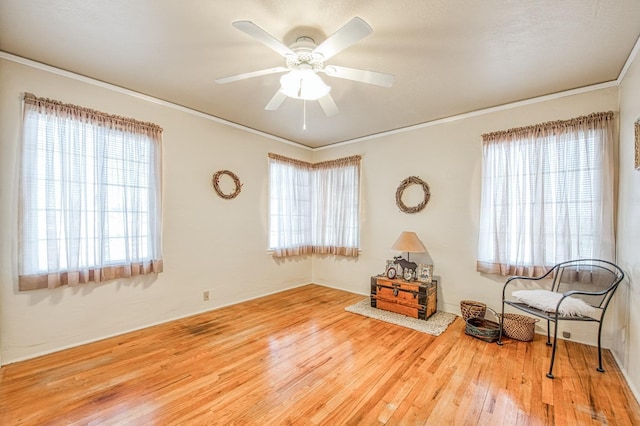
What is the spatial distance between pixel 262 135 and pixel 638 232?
14.5ft

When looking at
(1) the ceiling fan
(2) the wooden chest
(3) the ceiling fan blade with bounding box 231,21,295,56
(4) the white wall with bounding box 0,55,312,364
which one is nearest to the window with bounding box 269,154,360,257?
(4) the white wall with bounding box 0,55,312,364

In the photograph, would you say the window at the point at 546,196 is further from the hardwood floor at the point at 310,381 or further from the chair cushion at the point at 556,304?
the hardwood floor at the point at 310,381

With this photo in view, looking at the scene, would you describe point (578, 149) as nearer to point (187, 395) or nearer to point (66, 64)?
point (187, 395)

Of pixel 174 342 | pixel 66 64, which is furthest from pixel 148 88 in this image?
pixel 174 342

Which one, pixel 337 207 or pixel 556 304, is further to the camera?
pixel 337 207

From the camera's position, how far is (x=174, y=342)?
2.93 meters

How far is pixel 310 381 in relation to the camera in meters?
2.26

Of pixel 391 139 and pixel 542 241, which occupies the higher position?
pixel 391 139

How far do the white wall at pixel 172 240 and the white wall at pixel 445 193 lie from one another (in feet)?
4.65

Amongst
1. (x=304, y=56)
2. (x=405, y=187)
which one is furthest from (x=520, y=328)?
(x=304, y=56)

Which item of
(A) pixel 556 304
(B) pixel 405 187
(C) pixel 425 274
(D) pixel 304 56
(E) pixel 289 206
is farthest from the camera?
(E) pixel 289 206

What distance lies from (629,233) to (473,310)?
161cm

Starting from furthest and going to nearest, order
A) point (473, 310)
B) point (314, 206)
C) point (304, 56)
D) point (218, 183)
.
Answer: point (314, 206), point (218, 183), point (473, 310), point (304, 56)

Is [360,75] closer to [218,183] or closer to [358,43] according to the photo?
[358,43]
